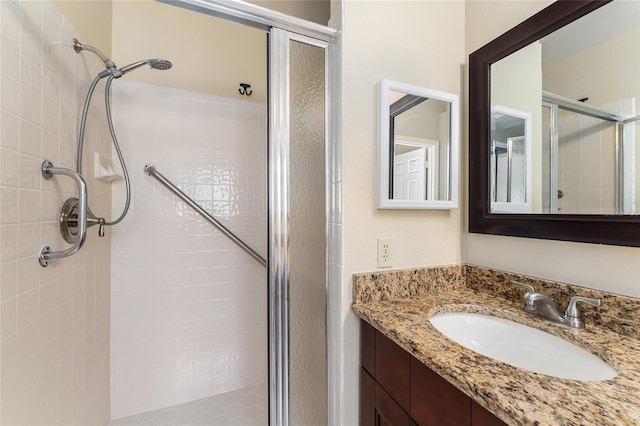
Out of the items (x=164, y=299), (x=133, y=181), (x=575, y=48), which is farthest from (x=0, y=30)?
(x=575, y=48)

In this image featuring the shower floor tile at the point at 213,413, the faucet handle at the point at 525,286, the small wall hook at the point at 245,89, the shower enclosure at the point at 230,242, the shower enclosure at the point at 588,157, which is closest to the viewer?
the shower enclosure at the point at 588,157

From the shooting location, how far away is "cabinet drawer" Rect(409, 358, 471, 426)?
602 millimetres

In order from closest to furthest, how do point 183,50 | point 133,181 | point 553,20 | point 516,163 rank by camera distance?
1. point 553,20
2. point 516,163
3. point 133,181
4. point 183,50

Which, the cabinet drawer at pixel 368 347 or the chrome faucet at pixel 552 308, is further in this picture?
the cabinet drawer at pixel 368 347

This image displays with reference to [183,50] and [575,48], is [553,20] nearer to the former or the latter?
[575,48]

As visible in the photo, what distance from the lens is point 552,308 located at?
0.86 meters

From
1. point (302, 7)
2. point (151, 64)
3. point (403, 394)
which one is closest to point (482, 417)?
point (403, 394)

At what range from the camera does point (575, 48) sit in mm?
877

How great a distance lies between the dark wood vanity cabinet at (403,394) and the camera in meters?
0.60

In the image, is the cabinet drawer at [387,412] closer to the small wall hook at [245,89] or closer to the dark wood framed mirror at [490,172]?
the dark wood framed mirror at [490,172]

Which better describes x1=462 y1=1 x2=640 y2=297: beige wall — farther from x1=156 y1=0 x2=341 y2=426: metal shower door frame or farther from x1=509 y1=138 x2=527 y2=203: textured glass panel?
x1=156 y1=0 x2=341 y2=426: metal shower door frame

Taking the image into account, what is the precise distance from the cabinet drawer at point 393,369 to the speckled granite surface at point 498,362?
0.07 m

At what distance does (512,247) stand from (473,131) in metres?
0.50

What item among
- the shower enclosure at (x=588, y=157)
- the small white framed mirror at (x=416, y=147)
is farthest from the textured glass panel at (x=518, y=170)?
the small white framed mirror at (x=416, y=147)
